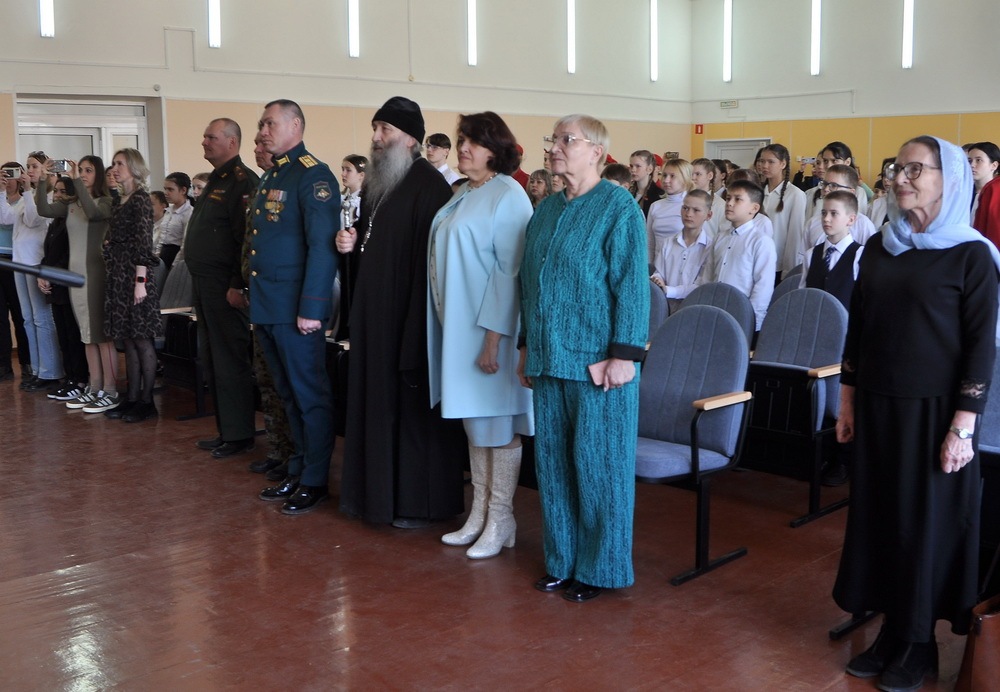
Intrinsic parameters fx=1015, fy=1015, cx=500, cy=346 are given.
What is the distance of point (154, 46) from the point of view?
983 cm

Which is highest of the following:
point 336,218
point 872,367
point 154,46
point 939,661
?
point 154,46

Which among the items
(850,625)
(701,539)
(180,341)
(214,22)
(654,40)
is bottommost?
(850,625)

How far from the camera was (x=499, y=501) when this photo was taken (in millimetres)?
3717

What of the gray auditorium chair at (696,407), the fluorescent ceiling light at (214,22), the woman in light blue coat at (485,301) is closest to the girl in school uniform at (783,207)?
the gray auditorium chair at (696,407)

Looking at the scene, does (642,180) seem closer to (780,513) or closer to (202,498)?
(780,513)

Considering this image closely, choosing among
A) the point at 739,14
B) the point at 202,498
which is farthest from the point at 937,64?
the point at 202,498

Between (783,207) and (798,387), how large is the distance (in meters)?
2.60

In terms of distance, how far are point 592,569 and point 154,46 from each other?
8.33 meters

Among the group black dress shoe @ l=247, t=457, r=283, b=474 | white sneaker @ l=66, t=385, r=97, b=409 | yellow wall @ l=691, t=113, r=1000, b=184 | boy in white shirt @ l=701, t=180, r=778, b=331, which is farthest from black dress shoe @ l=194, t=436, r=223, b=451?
yellow wall @ l=691, t=113, r=1000, b=184

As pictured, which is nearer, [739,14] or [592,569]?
[592,569]

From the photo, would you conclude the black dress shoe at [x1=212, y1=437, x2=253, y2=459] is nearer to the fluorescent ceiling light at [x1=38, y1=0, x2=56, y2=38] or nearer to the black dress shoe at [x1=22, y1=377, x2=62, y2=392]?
the black dress shoe at [x1=22, y1=377, x2=62, y2=392]

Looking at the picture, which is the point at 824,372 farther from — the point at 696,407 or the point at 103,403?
the point at 103,403

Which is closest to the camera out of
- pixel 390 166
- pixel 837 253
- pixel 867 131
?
pixel 390 166

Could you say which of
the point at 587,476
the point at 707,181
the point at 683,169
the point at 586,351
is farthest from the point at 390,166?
the point at 707,181
